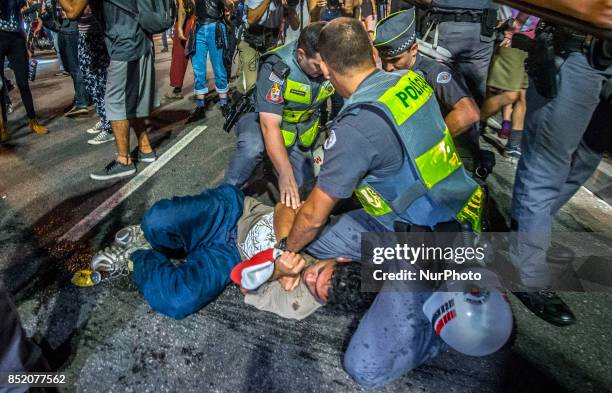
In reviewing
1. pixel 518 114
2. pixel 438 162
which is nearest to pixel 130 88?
pixel 438 162

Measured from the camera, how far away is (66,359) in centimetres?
179

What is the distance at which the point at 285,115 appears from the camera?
9.23ft

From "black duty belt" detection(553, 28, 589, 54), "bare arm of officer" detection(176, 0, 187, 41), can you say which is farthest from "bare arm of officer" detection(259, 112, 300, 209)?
"bare arm of officer" detection(176, 0, 187, 41)

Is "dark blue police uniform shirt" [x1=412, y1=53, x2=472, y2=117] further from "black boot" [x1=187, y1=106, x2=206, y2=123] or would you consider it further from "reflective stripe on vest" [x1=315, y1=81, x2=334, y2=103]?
"black boot" [x1=187, y1=106, x2=206, y2=123]

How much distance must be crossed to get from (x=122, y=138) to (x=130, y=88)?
44cm

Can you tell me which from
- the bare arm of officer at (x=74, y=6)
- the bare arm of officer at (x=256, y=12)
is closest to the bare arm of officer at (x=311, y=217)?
the bare arm of officer at (x=74, y=6)

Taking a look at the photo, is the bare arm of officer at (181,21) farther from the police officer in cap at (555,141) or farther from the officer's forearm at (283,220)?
the police officer in cap at (555,141)

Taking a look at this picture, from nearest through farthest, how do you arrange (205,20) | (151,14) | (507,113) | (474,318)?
(474,318), (151,14), (507,113), (205,20)

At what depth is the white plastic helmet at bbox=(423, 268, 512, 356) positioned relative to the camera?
1.51 meters

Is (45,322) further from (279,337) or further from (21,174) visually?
(21,174)

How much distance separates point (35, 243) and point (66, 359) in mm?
1129

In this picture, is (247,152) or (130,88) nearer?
(247,152)

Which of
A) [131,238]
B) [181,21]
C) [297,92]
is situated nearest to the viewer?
[131,238]

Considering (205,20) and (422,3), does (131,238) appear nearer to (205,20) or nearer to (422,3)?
(422,3)
